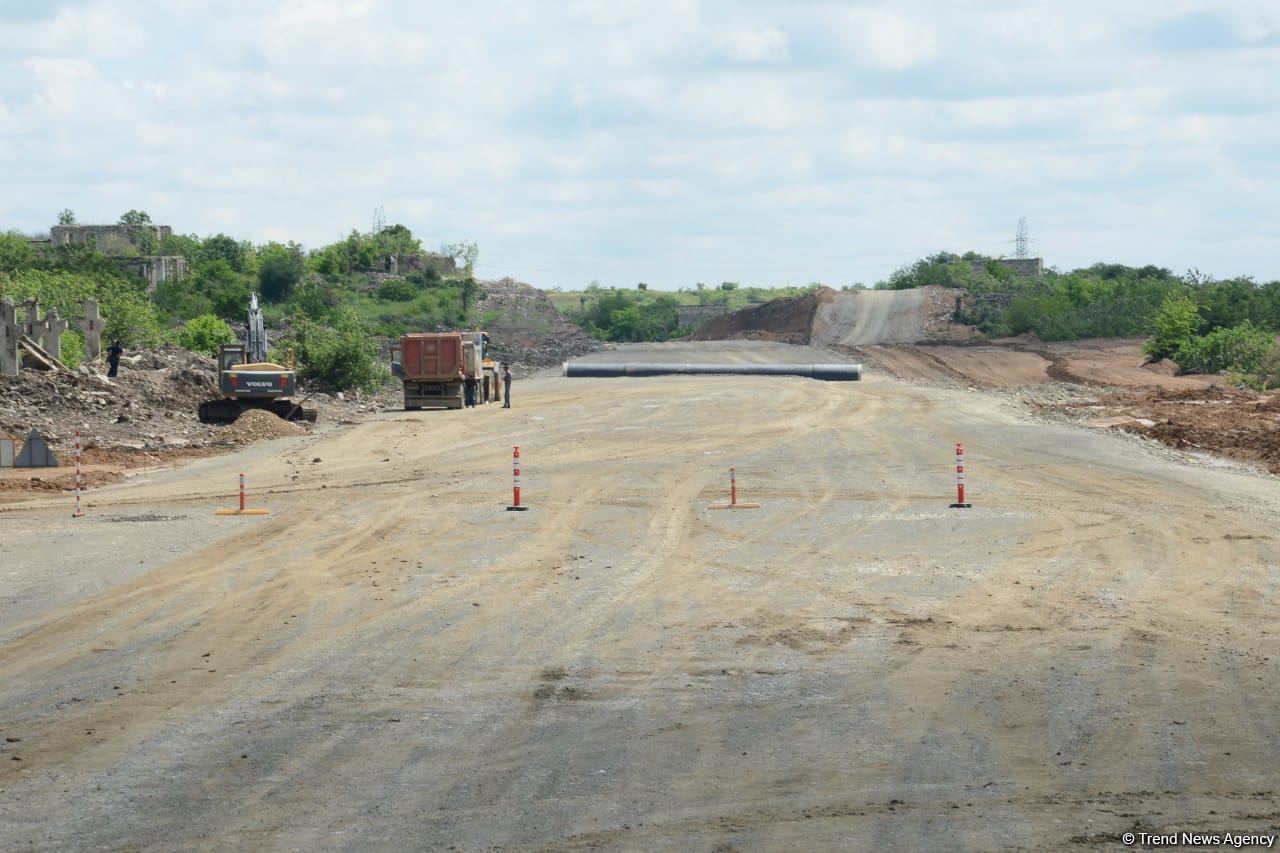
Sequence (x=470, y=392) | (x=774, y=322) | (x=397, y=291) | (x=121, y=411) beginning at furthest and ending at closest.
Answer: (x=774, y=322)
(x=397, y=291)
(x=470, y=392)
(x=121, y=411)

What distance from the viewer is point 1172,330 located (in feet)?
250

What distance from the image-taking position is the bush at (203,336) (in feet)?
251

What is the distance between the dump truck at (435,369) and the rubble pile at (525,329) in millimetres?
25231

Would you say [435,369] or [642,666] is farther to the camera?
[435,369]

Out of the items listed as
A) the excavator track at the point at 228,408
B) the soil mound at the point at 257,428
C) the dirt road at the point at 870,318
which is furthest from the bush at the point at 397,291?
the soil mound at the point at 257,428

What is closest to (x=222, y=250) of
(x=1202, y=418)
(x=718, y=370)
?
(x=718, y=370)

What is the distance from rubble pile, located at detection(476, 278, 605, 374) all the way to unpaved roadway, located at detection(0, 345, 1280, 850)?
53.2 meters

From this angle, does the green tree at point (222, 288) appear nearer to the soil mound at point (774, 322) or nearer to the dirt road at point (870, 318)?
the soil mound at point (774, 322)

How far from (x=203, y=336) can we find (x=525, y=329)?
35.1 meters

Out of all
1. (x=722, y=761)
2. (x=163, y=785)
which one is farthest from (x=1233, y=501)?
(x=163, y=785)

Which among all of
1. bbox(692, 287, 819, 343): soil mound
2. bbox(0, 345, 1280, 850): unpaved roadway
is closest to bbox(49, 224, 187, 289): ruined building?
bbox(692, 287, 819, 343): soil mound

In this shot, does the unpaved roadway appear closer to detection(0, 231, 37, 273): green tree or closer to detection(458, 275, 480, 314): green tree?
detection(0, 231, 37, 273): green tree

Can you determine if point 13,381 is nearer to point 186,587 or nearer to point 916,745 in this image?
point 186,587

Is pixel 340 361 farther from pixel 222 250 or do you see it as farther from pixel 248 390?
pixel 222 250
